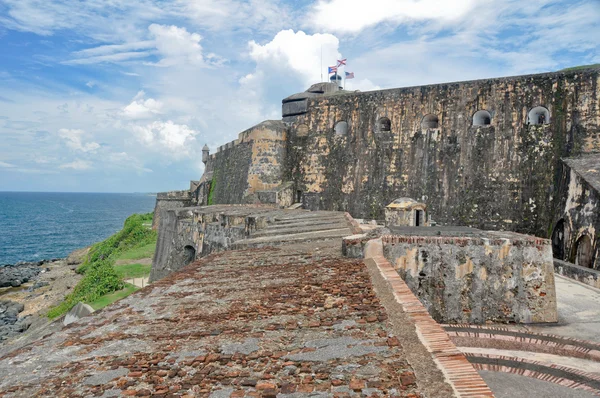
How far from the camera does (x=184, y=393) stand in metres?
2.75

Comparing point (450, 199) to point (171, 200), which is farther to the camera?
point (171, 200)

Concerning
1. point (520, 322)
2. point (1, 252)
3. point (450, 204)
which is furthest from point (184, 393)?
point (1, 252)

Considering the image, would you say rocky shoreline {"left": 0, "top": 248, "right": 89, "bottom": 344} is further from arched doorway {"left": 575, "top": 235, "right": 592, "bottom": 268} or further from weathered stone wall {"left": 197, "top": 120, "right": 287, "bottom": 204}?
arched doorway {"left": 575, "top": 235, "right": 592, "bottom": 268}

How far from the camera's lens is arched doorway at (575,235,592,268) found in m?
13.9

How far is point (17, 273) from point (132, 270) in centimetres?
1789

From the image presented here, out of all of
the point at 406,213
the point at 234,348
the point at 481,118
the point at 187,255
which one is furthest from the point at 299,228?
the point at 481,118

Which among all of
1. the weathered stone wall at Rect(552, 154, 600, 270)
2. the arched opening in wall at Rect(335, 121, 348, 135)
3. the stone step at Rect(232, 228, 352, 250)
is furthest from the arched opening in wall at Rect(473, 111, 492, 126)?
the stone step at Rect(232, 228, 352, 250)

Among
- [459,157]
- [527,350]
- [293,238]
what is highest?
[459,157]

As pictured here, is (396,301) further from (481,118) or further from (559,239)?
(481,118)

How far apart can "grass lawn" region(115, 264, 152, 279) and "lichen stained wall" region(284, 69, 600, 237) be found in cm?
960

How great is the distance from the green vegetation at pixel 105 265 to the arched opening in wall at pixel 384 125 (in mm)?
14489

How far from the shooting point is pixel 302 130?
24172mm

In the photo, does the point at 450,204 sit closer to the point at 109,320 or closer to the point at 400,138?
the point at 400,138

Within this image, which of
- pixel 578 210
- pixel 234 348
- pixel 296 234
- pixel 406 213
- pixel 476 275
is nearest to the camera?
pixel 234 348
